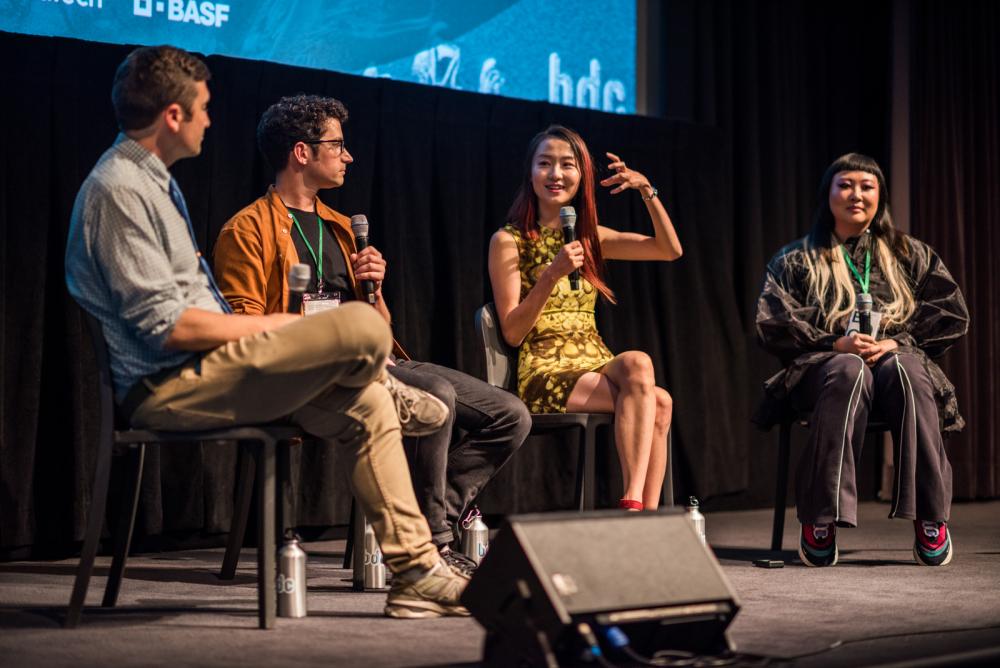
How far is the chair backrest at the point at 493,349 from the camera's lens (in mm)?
3529

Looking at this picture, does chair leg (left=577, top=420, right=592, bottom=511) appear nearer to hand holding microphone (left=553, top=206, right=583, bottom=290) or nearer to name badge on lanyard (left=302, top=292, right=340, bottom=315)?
hand holding microphone (left=553, top=206, right=583, bottom=290)

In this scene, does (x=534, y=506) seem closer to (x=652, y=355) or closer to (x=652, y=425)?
(x=652, y=355)

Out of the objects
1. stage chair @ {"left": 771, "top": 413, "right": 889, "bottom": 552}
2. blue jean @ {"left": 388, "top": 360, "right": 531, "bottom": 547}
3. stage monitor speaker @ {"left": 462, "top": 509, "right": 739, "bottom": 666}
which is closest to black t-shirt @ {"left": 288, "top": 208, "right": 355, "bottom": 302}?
blue jean @ {"left": 388, "top": 360, "right": 531, "bottom": 547}

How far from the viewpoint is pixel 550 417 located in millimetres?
3398

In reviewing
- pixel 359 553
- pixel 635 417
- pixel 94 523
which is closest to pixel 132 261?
pixel 94 523

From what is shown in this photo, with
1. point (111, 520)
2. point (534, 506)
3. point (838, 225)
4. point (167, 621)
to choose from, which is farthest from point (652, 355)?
point (167, 621)

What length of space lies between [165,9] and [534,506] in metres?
2.25

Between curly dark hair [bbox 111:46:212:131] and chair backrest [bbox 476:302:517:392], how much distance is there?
4.19ft

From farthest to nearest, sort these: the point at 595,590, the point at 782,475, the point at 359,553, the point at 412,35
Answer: the point at 412,35, the point at 782,475, the point at 359,553, the point at 595,590

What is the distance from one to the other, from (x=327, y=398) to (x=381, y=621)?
1.50ft

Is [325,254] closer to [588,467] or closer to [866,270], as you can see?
[588,467]

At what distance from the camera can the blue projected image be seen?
3.89 meters

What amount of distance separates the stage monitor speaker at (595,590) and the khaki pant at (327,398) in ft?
1.35

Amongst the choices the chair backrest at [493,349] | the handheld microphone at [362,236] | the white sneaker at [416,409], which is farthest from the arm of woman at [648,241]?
the white sneaker at [416,409]
